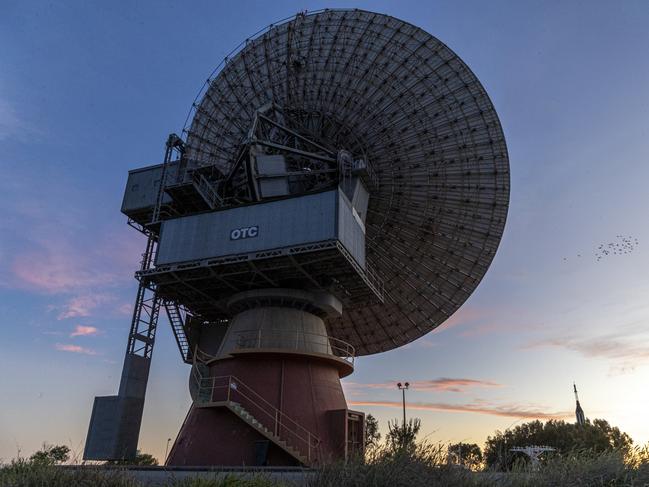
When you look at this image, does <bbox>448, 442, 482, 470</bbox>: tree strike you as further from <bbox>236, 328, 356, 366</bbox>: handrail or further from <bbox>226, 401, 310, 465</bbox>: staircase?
<bbox>236, 328, 356, 366</bbox>: handrail

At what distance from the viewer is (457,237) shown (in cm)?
3073

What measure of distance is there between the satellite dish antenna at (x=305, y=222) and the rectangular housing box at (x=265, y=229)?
0.08m

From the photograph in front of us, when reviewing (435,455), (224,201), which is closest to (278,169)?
(224,201)

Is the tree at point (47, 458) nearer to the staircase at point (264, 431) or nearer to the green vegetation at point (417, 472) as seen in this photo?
the green vegetation at point (417, 472)

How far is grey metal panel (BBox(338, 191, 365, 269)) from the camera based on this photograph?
23.1 meters

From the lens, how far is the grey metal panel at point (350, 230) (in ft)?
75.7

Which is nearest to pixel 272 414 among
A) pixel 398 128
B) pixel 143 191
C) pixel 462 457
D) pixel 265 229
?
pixel 265 229

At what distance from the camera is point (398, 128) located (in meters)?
28.8

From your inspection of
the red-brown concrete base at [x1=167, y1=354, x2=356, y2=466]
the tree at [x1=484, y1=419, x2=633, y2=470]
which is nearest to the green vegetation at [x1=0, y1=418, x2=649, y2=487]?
the red-brown concrete base at [x1=167, y1=354, x2=356, y2=466]

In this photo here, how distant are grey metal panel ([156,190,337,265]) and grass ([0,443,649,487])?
44.9ft

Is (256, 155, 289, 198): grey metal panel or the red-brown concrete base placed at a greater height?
(256, 155, 289, 198): grey metal panel

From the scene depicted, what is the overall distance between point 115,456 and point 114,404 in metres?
2.63

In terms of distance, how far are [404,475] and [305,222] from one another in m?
15.6

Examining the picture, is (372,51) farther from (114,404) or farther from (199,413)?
(114,404)
